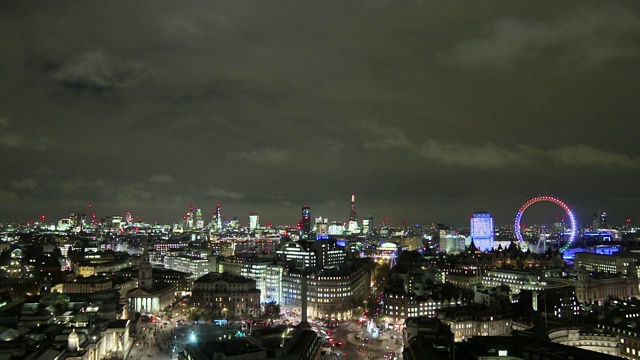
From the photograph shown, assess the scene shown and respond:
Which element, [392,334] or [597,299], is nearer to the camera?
[392,334]

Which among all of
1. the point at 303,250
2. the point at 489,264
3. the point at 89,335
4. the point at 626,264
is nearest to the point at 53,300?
the point at 89,335

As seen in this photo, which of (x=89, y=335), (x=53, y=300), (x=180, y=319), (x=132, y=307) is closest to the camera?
(x=89, y=335)

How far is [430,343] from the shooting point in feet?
101

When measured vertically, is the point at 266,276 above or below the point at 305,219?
below

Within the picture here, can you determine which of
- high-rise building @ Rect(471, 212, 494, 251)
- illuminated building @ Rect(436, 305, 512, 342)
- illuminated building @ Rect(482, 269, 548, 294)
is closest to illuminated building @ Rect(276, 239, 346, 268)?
illuminated building @ Rect(482, 269, 548, 294)

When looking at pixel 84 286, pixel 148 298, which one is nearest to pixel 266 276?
pixel 148 298

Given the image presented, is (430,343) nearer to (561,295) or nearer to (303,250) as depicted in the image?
(561,295)

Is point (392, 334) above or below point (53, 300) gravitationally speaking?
below

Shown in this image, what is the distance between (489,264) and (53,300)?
62553 mm

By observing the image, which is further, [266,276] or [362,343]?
[266,276]

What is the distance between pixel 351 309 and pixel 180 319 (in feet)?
58.1

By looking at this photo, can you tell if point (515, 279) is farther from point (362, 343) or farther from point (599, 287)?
point (362, 343)

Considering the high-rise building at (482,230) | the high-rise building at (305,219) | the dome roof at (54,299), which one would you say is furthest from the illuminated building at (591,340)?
the high-rise building at (305,219)

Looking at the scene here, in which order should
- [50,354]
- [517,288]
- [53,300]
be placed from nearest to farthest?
[50,354] < [53,300] < [517,288]
